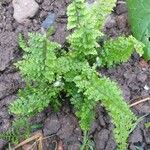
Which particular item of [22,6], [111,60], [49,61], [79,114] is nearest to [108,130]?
[79,114]

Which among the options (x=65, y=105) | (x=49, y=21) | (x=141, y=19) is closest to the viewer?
(x=65, y=105)

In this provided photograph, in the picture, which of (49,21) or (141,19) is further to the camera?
(49,21)

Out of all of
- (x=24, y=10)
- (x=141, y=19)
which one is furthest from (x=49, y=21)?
(x=141, y=19)

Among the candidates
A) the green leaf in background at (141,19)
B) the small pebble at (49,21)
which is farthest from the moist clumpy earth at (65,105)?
the green leaf in background at (141,19)

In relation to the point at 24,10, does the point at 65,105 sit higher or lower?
lower

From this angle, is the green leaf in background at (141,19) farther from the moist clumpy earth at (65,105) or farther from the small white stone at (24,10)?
the small white stone at (24,10)

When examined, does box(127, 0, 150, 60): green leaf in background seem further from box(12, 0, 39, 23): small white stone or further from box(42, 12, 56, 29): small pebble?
box(12, 0, 39, 23): small white stone

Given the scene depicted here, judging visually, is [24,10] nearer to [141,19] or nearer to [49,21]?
[49,21]
